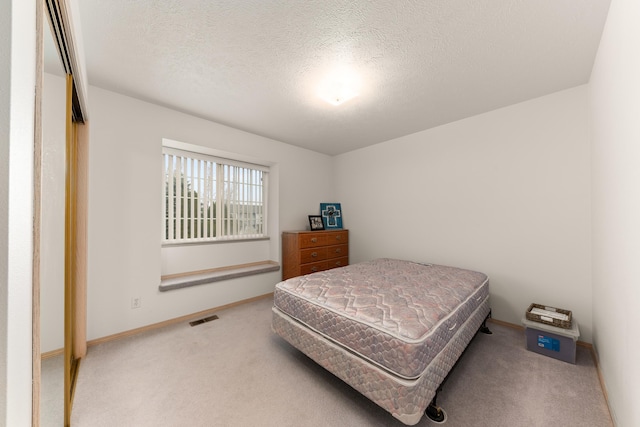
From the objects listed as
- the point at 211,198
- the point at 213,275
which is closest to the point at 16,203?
the point at 213,275

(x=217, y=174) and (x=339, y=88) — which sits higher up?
(x=339, y=88)

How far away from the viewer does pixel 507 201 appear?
2.68m

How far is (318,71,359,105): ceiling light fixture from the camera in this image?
2103 mm

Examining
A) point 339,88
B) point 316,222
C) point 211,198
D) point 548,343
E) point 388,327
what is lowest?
point 548,343

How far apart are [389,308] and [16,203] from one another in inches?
72.4

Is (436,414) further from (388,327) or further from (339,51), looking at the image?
(339,51)

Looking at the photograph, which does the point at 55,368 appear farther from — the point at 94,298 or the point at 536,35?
the point at 536,35

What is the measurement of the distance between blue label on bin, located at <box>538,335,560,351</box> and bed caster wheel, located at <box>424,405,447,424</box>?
135 cm

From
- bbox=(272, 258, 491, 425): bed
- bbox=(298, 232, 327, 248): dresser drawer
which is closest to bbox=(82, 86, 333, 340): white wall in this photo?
bbox=(298, 232, 327, 248): dresser drawer

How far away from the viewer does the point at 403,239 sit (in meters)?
3.63

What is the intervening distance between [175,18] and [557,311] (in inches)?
156

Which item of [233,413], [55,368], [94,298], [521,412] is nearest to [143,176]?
[94,298]

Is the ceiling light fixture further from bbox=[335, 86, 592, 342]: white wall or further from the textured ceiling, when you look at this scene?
bbox=[335, 86, 592, 342]: white wall

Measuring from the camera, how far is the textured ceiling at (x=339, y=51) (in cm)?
145
